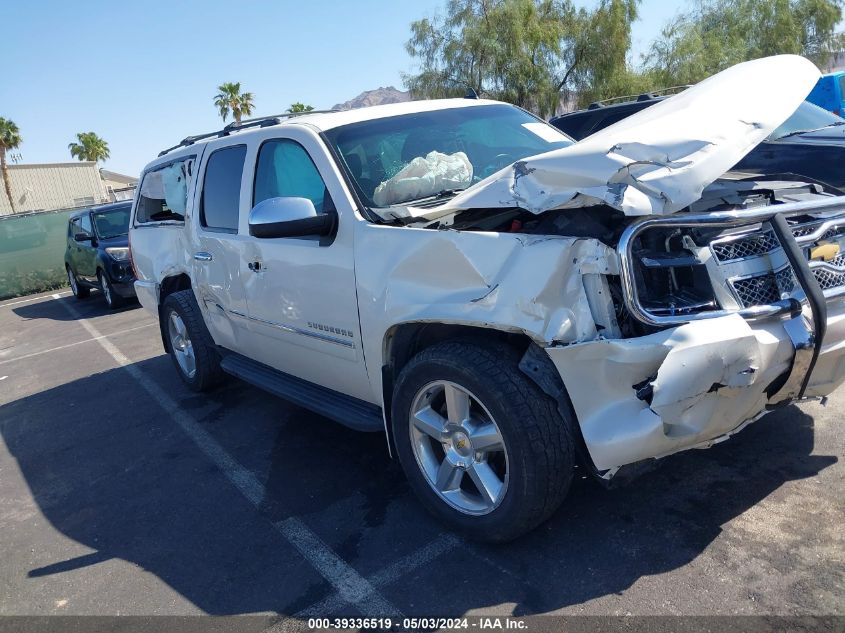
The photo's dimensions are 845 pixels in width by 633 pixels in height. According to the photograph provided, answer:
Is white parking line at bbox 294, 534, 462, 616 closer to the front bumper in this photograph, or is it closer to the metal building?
the front bumper

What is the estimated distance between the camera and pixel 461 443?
310 cm

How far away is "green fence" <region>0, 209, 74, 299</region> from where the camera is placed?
16.5 meters

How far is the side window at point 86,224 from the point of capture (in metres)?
12.7

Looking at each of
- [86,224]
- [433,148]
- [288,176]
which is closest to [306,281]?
[288,176]

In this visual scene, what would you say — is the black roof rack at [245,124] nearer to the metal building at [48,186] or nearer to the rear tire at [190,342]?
the rear tire at [190,342]

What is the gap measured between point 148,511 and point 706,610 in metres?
3.00

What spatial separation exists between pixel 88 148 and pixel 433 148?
6599 cm

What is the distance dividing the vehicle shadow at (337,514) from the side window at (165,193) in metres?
1.81

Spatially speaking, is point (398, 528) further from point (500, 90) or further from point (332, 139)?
point (500, 90)

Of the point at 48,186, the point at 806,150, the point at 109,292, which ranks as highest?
the point at 48,186

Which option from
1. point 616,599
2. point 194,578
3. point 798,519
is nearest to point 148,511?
point 194,578

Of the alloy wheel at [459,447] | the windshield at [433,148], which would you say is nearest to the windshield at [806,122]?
the windshield at [433,148]

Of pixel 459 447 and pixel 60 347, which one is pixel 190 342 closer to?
pixel 459 447

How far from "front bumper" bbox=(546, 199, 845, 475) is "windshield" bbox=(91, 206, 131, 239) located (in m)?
11.8
